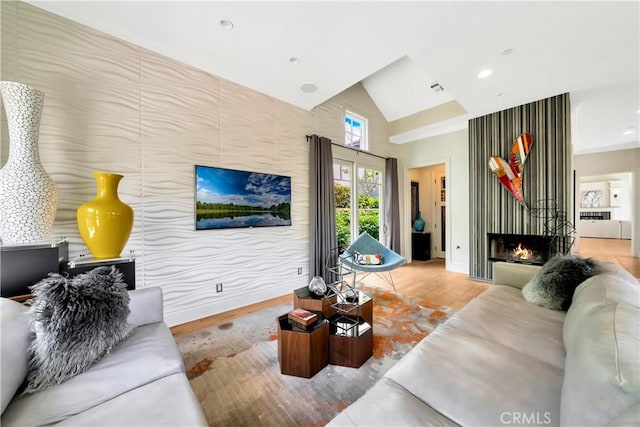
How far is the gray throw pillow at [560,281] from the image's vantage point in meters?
1.75

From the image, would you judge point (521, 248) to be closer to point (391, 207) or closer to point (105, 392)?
point (391, 207)

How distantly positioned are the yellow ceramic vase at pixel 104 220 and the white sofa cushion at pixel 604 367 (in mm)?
2655

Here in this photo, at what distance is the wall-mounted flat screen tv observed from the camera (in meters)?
2.80

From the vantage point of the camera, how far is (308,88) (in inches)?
129

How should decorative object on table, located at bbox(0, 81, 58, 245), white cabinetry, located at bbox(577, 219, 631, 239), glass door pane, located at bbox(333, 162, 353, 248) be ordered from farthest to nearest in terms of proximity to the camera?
white cabinetry, located at bbox(577, 219, 631, 239)
glass door pane, located at bbox(333, 162, 353, 248)
decorative object on table, located at bbox(0, 81, 58, 245)

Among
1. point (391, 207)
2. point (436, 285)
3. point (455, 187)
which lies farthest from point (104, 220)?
point (455, 187)

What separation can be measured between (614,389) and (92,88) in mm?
3655

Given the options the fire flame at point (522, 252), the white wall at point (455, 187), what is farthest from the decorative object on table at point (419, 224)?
the fire flame at point (522, 252)

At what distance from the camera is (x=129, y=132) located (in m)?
2.38

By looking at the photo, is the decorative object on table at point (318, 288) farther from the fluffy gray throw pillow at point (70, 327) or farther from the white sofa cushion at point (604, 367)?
the white sofa cushion at point (604, 367)

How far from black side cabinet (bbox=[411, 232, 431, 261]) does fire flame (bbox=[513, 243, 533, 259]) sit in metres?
2.00

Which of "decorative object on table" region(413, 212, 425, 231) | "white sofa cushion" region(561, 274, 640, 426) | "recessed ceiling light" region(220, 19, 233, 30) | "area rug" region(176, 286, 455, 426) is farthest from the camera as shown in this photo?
"decorative object on table" region(413, 212, 425, 231)

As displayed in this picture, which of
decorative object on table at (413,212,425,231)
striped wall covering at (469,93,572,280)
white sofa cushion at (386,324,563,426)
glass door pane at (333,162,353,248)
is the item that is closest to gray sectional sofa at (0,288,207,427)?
white sofa cushion at (386,324,563,426)

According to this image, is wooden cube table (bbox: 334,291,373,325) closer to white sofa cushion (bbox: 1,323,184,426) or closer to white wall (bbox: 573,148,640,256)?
white sofa cushion (bbox: 1,323,184,426)
